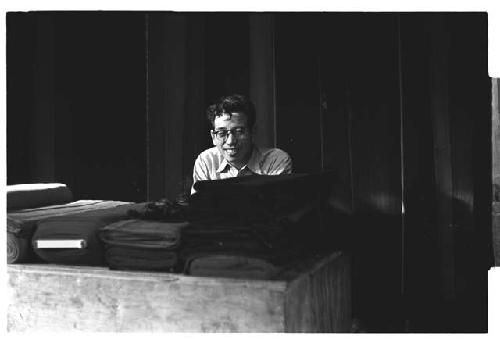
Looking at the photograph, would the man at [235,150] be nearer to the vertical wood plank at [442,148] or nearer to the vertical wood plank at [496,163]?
the vertical wood plank at [442,148]

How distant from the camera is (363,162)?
2781 mm

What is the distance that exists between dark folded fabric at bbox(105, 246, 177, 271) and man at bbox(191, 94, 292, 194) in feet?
3.02

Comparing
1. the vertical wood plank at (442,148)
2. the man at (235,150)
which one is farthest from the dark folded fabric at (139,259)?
the vertical wood plank at (442,148)

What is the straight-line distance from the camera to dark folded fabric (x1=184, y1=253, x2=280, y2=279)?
178cm

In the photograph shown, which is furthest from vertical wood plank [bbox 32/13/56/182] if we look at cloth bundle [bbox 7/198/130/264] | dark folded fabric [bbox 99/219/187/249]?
dark folded fabric [bbox 99/219/187/249]

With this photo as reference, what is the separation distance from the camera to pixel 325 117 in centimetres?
282

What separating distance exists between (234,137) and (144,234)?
1.11 metres

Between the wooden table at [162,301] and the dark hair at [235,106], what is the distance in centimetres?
98

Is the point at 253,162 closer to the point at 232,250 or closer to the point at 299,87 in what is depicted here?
the point at 299,87

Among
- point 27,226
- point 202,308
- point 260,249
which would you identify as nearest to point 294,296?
point 260,249

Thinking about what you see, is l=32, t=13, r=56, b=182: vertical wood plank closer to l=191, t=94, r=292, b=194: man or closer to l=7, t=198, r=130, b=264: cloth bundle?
l=7, t=198, r=130, b=264: cloth bundle

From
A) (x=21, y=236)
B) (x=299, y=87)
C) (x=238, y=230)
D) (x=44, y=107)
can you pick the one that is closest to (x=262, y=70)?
(x=299, y=87)

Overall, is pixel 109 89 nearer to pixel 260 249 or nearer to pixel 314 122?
pixel 314 122

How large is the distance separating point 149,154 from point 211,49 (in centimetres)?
62
